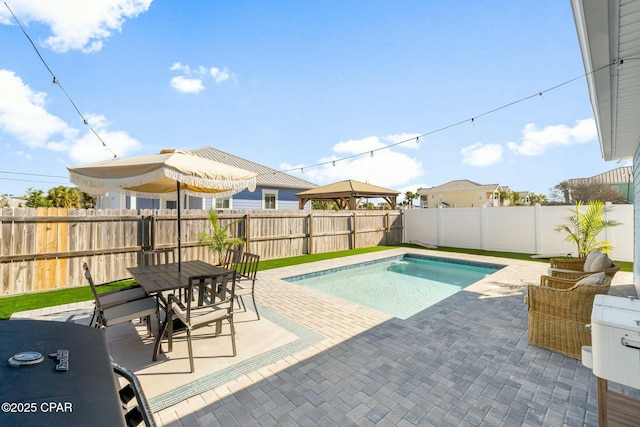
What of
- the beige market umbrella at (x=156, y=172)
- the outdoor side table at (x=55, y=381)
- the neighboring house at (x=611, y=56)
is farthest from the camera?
the beige market umbrella at (x=156, y=172)

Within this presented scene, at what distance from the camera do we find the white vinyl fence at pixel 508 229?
30.7ft

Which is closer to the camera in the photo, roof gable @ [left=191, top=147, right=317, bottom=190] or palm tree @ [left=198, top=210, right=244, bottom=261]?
palm tree @ [left=198, top=210, right=244, bottom=261]

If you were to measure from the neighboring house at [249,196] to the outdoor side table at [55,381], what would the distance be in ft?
35.8

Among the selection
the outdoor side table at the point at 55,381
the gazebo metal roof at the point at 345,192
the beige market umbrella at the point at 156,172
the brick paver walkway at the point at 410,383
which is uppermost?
the gazebo metal roof at the point at 345,192

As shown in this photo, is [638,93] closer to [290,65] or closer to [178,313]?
[178,313]

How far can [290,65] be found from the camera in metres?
10.4

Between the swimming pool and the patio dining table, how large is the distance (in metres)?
3.25

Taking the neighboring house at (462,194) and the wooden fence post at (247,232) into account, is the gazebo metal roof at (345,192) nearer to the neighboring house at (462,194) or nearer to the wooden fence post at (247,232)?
the wooden fence post at (247,232)

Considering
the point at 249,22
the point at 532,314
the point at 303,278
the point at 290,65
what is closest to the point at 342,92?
the point at 290,65

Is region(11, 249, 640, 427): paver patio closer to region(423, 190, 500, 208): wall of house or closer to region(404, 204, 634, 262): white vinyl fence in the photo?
region(404, 204, 634, 262): white vinyl fence

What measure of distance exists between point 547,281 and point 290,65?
395 inches

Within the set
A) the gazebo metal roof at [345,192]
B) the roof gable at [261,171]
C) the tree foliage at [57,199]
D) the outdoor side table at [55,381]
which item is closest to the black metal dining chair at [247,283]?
the outdoor side table at [55,381]

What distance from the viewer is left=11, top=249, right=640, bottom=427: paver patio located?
2.32 metres

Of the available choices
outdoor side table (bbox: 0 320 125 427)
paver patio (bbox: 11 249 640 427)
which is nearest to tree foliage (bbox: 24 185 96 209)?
paver patio (bbox: 11 249 640 427)
